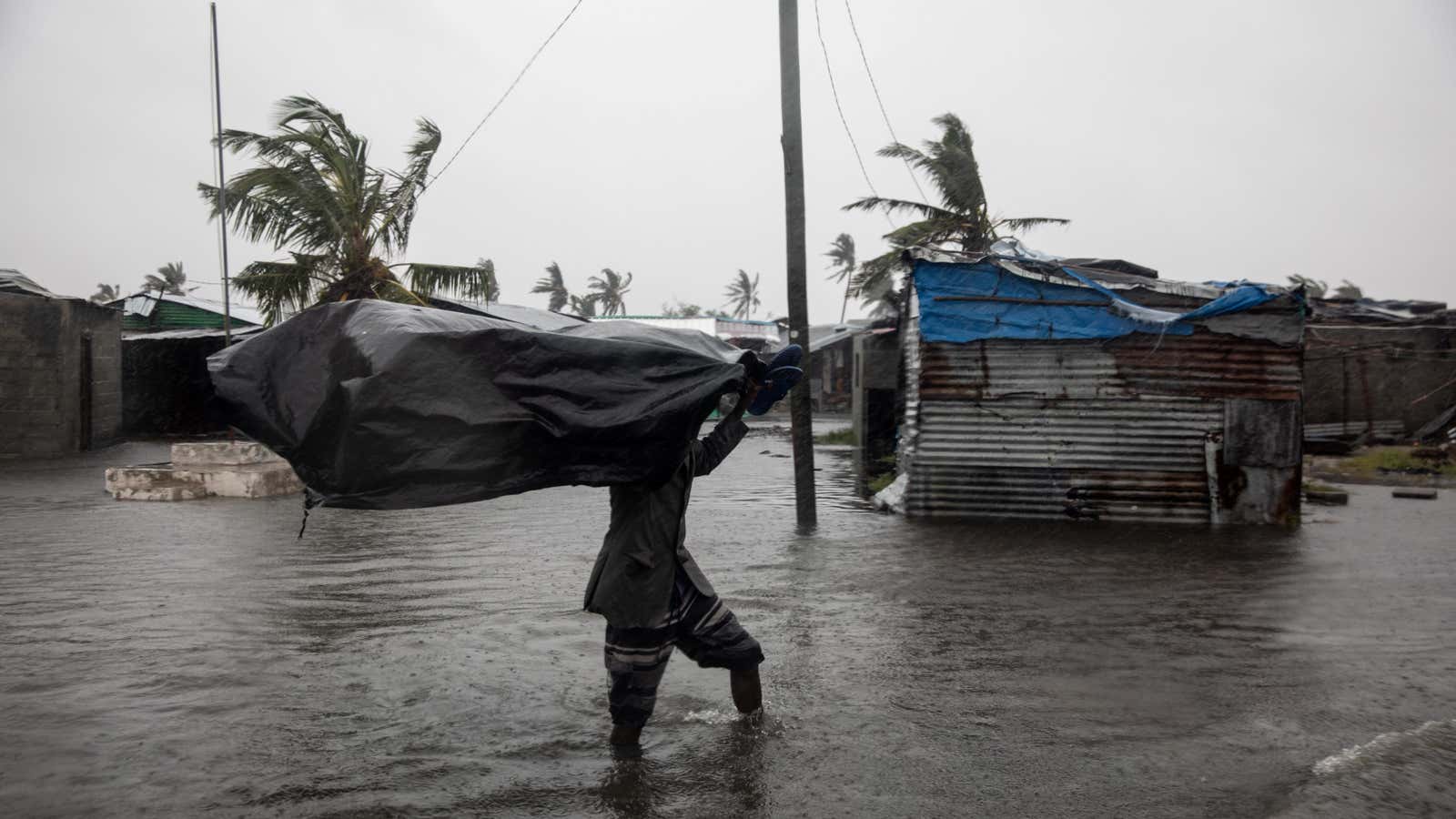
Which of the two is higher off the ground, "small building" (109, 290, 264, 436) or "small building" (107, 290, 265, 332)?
"small building" (107, 290, 265, 332)

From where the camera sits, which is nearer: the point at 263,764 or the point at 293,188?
the point at 263,764

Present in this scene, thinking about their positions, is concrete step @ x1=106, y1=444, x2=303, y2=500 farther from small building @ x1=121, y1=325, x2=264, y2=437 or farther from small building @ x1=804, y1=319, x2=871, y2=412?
small building @ x1=804, y1=319, x2=871, y2=412

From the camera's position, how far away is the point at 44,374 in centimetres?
1884

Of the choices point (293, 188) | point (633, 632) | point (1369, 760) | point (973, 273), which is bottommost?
point (1369, 760)

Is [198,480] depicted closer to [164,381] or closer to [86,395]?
[86,395]

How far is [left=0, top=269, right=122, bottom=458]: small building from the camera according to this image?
18.3 m

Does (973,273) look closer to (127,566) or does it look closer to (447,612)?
(447,612)

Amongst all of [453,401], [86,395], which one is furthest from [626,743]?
[86,395]

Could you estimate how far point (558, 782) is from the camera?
150 inches

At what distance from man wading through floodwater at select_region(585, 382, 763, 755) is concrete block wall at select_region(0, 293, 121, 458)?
1868 centimetres

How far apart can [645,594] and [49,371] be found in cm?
1936

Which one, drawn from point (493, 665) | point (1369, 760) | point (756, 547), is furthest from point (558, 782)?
point (756, 547)

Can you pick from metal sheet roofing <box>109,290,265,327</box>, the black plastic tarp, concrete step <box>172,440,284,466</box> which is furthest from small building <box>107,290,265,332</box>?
the black plastic tarp

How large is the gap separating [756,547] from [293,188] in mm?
11369
